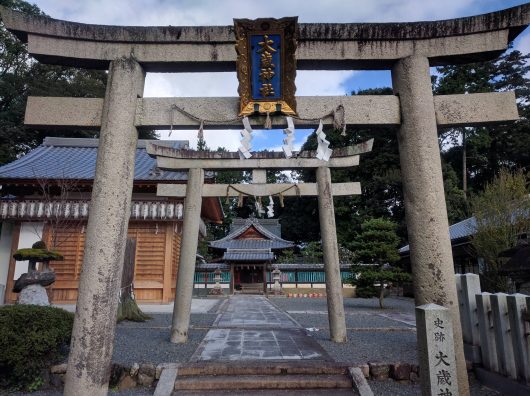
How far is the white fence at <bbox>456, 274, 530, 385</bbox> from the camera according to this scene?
494cm

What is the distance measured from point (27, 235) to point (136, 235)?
4.95m

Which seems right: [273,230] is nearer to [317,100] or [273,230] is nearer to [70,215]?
[70,215]

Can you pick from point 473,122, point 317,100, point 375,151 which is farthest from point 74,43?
point 375,151

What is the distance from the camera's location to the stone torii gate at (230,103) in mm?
4312

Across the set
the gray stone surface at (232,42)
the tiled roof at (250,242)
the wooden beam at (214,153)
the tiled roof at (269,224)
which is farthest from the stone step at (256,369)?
the tiled roof at (269,224)

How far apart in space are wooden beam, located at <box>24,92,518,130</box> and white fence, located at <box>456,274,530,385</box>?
2.52 m

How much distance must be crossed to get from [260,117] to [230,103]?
0.45 m

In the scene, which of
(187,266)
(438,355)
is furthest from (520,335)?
(187,266)

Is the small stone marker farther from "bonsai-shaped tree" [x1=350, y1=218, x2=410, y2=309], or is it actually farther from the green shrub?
"bonsai-shaped tree" [x1=350, y1=218, x2=410, y2=309]

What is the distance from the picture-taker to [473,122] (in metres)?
4.71

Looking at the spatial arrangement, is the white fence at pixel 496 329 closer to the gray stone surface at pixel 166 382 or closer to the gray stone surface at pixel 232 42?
the gray stone surface at pixel 232 42

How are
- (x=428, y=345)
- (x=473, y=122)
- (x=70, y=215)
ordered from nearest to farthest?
(x=428, y=345), (x=473, y=122), (x=70, y=215)

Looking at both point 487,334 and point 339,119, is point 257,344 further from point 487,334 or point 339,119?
point 339,119

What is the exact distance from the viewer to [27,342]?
5.28 meters
